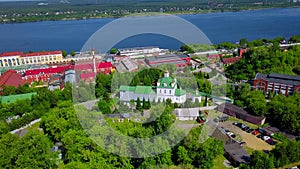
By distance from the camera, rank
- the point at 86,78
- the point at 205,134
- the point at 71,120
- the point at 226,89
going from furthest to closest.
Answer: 1. the point at 86,78
2. the point at 226,89
3. the point at 71,120
4. the point at 205,134

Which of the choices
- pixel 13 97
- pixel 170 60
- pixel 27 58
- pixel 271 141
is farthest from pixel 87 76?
pixel 271 141

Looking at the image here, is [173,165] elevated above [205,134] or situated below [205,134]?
below

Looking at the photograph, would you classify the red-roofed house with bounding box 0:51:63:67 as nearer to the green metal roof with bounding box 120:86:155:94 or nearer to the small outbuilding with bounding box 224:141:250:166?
the green metal roof with bounding box 120:86:155:94

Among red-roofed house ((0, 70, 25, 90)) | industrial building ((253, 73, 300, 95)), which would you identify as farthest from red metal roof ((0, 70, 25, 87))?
industrial building ((253, 73, 300, 95))

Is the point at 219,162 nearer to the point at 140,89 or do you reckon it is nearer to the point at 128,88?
the point at 140,89

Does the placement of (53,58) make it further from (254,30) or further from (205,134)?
(254,30)

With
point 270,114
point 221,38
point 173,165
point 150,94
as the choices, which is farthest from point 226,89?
point 221,38

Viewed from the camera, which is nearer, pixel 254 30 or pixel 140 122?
pixel 140 122
